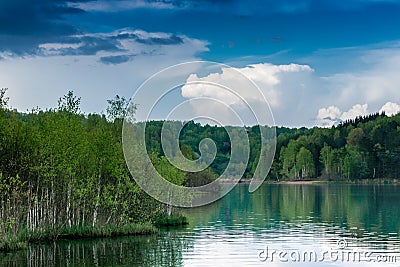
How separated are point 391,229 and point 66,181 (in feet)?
67.2

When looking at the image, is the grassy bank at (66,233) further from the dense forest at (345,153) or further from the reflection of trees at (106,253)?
the dense forest at (345,153)

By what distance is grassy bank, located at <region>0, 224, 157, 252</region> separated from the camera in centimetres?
3228

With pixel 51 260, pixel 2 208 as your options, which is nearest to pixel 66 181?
pixel 2 208

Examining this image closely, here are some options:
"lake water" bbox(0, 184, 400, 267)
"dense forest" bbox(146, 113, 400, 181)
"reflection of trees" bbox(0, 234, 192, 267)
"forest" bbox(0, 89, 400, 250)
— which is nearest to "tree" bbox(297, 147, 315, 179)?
"dense forest" bbox(146, 113, 400, 181)

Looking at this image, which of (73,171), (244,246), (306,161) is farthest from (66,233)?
(306,161)

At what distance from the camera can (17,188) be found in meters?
34.9

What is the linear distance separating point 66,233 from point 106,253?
5456mm

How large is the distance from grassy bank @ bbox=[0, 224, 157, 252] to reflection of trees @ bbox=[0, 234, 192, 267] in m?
0.60

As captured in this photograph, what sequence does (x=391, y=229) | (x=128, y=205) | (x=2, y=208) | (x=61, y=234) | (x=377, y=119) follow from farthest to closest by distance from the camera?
(x=377, y=119)
(x=391, y=229)
(x=128, y=205)
(x=61, y=234)
(x=2, y=208)

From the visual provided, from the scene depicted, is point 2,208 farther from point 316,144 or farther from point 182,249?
point 316,144

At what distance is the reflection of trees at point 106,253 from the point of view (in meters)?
30.0

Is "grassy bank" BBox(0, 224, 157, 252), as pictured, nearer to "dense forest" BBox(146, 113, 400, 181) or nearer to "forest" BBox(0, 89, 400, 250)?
"forest" BBox(0, 89, 400, 250)

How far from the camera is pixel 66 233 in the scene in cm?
3759

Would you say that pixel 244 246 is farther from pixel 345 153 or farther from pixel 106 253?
pixel 345 153
